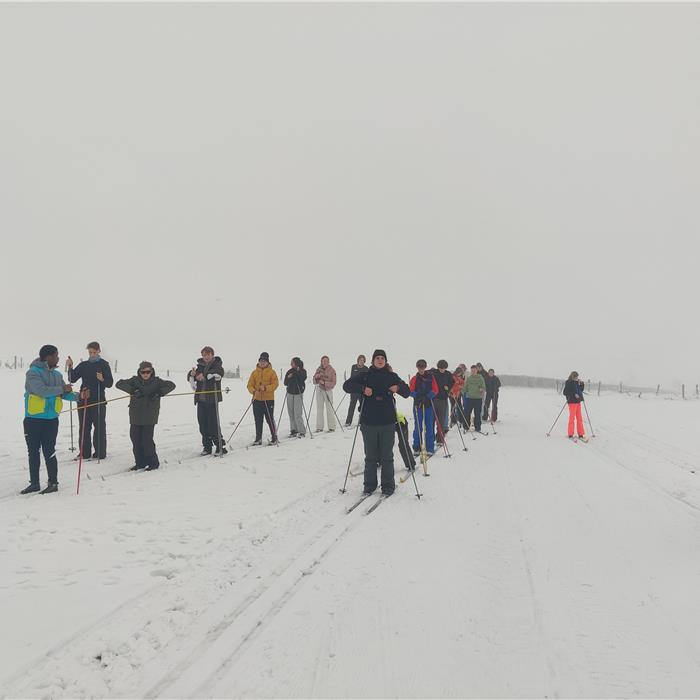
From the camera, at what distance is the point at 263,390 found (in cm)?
1241

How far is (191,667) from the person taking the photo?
10.9 feet

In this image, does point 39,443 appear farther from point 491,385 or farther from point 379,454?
point 491,385

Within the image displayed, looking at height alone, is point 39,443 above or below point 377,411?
below

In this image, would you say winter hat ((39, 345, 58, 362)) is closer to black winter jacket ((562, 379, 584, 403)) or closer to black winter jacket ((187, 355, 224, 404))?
black winter jacket ((187, 355, 224, 404))

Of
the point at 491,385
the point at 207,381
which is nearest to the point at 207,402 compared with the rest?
the point at 207,381

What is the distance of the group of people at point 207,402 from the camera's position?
7.93m

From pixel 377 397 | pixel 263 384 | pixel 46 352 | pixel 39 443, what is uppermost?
pixel 46 352

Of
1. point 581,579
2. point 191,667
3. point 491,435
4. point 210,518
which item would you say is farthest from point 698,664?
point 491,435

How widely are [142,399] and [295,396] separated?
219 inches

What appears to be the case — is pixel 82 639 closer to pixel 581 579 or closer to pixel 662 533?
pixel 581 579

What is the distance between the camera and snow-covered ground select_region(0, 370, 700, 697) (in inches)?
129

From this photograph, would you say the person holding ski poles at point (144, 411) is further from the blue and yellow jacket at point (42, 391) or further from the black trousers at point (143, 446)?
the blue and yellow jacket at point (42, 391)

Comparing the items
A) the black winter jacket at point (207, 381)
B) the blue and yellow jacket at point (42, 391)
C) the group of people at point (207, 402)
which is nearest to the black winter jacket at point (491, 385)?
the group of people at point (207, 402)

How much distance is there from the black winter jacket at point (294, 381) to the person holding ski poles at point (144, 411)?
4.71 metres
